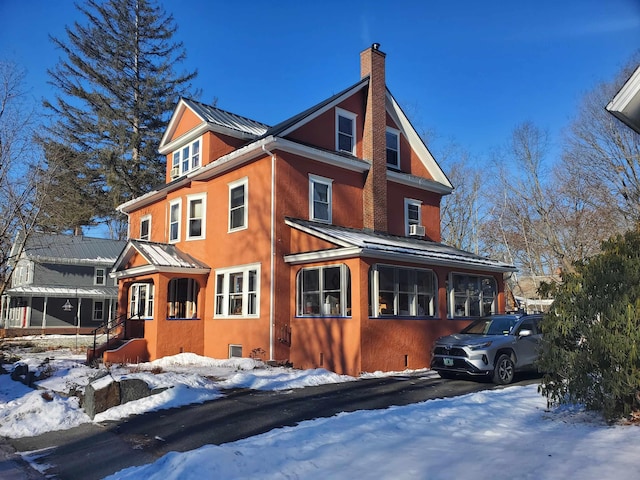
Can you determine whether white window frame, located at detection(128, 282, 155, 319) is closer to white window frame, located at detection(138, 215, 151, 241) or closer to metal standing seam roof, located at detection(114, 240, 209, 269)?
white window frame, located at detection(138, 215, 151, 241)

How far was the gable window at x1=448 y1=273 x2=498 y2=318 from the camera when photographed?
1720 cm

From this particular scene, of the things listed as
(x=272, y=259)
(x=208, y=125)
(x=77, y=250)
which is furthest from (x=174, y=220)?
(x=77, y=250)

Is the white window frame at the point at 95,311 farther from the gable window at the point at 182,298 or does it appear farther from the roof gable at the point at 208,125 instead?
the gable window at the point at 182,298

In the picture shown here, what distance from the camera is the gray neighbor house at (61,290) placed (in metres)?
38.1

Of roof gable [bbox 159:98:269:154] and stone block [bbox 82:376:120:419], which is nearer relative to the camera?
stone block [bbox 82:376:120:419]

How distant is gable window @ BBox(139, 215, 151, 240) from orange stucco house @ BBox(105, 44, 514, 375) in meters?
1.07

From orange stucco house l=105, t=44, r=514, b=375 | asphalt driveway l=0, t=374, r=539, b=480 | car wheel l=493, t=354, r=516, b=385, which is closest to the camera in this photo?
asphalt driveway l=0, t=374, r=539, b=480

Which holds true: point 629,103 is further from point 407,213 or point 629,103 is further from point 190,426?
point 407,213

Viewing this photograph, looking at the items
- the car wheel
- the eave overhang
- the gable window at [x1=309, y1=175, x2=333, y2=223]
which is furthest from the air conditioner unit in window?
the eave overhang

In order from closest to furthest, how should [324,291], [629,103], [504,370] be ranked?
[629,103] → [504,370] → [324,291]

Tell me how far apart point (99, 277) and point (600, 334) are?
136 feet

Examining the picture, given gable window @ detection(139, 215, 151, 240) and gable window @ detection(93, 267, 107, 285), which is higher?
gable window @ detection(139, 215, 151, 240)

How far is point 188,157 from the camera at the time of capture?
70.2ft

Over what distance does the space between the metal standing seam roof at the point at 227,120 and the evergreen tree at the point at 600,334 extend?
51.9 feet
